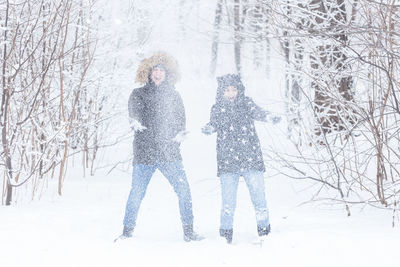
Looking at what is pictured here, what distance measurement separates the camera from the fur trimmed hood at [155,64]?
399 cm

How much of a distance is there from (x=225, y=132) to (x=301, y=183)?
2.49 m

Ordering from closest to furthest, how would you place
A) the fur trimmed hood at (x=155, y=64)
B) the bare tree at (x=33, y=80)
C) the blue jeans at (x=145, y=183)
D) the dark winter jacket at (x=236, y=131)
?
1. the dark winter jacket at (x=236, y=131)
2. the blue jeans at (x=145, y=183)
3. the fur trimmed hood at (x=155, y=64)
4. the bare tree at (x=33, y=80)

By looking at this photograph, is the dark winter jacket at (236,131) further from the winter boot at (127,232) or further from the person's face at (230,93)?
the winter boot at (127,232)

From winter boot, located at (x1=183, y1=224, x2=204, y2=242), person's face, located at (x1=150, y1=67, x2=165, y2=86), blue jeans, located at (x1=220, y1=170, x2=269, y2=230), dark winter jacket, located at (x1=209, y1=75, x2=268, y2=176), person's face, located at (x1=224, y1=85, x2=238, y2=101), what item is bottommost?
winter boot, located at (x1=183, y1=224, x2=204, y2=242)

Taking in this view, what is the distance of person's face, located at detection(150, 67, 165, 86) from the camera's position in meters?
3.94

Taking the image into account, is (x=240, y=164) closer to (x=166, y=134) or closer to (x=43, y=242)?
(x=166, y=134)

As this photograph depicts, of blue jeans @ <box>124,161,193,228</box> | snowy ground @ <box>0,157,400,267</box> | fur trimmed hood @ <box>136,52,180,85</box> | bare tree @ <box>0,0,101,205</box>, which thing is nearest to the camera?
snowy ground @ <box>0,157,400,267</box>

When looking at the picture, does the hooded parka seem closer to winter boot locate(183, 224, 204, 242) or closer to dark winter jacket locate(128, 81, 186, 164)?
dark winter jacket locate(128, 81, 186, 164)

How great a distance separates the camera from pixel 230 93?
12.6ft

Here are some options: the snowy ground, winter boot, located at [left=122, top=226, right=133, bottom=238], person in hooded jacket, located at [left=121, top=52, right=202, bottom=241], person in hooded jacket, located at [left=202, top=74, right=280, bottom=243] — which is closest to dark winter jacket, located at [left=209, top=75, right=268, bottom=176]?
person in hooded jacket, located at [left=202, top=74, right=280, bottom=243]

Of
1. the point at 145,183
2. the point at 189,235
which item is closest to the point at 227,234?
the point at 189,235

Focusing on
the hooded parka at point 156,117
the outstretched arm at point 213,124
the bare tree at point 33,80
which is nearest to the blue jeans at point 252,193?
the outstretched arm at point 213,124

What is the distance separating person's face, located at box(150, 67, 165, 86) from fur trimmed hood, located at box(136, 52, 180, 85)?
0.06m

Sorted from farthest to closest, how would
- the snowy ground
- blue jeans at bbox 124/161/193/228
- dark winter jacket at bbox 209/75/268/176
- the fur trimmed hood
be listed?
1. the fur trimmed hood
2. blue jeans at bbox 124/161/193/228
3. dark winter jacket at bbox 209/75/268/176
4. the snowy ground
